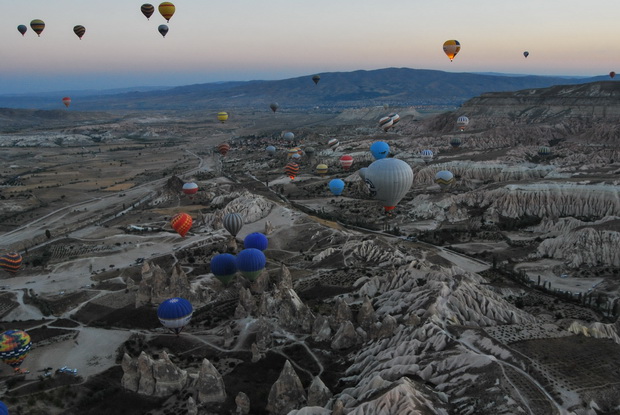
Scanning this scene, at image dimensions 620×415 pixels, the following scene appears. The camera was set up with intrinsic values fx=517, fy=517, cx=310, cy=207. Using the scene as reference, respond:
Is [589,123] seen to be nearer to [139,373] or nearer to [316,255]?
[316,255]

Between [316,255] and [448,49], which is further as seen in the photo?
[448,49]

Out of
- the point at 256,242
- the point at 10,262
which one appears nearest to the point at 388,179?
the point at 256,242

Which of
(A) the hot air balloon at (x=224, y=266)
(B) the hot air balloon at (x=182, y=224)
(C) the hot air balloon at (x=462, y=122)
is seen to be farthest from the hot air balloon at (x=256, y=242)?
(C) the hot air balloon at (x=462, y=122)

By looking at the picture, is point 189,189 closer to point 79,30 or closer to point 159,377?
point 79,30

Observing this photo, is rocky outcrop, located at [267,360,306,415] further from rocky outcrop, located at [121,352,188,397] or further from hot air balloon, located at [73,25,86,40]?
hot air balloon, located at [73,25,86,40]

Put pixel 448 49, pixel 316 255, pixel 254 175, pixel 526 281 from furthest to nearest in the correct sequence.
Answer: pixel 254 175 < pixel 448 49 < pixel 316 255 < pixel 526 281

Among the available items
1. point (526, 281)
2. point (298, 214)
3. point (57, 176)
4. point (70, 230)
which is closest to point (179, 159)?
point (57, 176)

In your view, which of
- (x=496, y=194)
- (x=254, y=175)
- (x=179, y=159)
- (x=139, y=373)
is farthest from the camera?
(x=179, y=159)
